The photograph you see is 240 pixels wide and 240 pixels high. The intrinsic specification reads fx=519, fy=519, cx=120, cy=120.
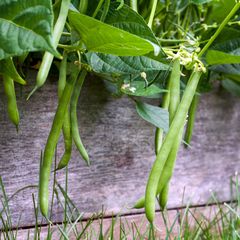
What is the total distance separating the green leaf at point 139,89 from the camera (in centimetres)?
79

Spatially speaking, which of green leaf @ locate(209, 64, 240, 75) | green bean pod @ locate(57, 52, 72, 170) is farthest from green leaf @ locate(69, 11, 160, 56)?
green leaf @ locate(209, 64, 240, 75)

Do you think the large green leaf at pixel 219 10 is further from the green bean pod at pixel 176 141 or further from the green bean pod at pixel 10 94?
the green bean pod at pixel 10 94

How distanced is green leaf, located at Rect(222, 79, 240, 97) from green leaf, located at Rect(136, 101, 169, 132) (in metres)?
0.32

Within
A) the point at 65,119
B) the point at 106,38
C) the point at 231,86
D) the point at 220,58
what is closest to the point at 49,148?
the point at 65,119

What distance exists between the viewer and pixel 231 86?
1133 mm

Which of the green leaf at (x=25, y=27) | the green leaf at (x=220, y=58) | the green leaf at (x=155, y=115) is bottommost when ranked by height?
the green leaf at (x=155, y=115)

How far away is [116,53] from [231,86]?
603mm

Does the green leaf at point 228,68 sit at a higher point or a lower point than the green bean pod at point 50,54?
lower

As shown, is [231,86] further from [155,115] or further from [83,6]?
[83,6]

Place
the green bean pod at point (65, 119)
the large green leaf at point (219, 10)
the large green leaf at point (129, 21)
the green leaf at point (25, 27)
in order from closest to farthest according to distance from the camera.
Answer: the green leaf at point (25, 27) < the large green leaf at point (129, 21) < the green bean pod at point (65, 119) < the large green leaf at point (219, 10)

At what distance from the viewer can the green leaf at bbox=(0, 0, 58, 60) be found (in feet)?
1.48

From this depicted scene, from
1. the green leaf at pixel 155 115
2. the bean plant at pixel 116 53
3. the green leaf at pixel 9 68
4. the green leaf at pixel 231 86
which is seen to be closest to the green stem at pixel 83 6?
the bean plant at pixel 116 53

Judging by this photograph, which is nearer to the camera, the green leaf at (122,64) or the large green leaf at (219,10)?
the green leaf at (122,64)

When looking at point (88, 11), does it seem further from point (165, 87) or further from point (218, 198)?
point (218, 198)
